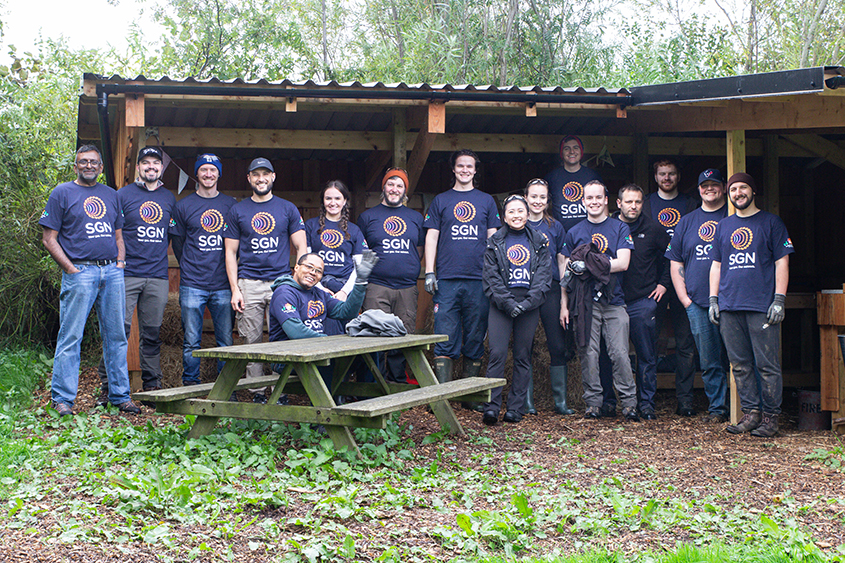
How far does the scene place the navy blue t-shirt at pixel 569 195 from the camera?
271 inches

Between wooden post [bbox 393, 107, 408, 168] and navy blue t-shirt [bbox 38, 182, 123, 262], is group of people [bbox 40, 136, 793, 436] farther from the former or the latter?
wooden post [bbox 393, 107, 408, 168]

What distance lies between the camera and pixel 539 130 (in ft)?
26.1

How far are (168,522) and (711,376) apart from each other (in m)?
4.46

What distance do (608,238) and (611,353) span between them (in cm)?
94

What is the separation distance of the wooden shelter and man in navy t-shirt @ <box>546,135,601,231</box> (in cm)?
38

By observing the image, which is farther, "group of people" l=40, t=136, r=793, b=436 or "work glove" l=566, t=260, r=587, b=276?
"work glove" l=566, t=260, r=587, b=276

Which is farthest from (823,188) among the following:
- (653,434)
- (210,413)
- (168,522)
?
(168,522)

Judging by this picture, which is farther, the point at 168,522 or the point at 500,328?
the point at 500,328

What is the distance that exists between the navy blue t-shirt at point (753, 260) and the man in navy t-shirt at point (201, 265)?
3.90 metres

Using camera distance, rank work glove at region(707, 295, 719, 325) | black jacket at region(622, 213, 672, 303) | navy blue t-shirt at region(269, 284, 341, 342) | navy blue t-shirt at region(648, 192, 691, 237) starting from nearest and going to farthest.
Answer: navy blue t-shirt at region(269, 284, 341, 342), work glove at region(707, 295, 719, 325), black jacket at region(622, 213, 672, 303), navy blue t-shirt at region(648, 192, 691, 237)

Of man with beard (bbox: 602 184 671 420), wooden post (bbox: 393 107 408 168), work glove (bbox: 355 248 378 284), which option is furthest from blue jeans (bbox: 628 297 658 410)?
wooden post (bbox: 393 107 408 168)

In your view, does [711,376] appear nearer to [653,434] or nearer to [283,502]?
[653,434]

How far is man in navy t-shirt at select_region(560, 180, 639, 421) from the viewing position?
6.07 metres

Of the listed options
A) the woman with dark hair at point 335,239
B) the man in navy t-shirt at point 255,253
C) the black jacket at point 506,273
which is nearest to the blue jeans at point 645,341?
the black jacket at point 506,273
